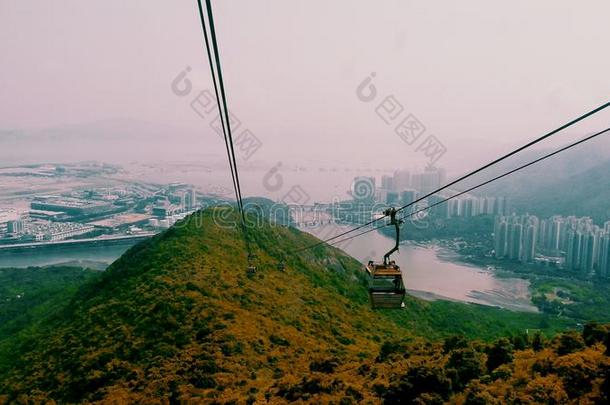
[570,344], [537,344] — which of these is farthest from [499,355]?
[537,344]

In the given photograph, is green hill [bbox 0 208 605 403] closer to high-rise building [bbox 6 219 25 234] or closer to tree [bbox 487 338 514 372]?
tree [bbox 487 338 514 372]

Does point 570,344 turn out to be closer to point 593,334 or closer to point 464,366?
point 593,334

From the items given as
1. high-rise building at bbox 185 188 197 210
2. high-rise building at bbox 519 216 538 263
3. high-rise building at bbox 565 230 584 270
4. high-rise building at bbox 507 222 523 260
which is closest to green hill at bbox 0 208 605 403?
high-rise building at bbox 565 230 584 270

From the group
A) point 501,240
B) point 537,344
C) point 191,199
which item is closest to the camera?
point 537,344

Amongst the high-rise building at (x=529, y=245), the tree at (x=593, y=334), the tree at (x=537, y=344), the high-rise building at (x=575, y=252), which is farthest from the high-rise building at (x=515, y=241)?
the tree at (x=593, y=334)

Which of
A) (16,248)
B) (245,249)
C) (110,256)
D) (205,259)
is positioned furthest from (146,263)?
(16,248)

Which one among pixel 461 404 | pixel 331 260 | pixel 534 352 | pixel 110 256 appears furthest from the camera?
pixel 110 256

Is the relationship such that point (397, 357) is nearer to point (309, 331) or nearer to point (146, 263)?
point (309, 331)

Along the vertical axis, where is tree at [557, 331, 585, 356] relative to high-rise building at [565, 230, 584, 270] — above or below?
above

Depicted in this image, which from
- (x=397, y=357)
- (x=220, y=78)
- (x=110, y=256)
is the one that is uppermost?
(x=220, y=78)
